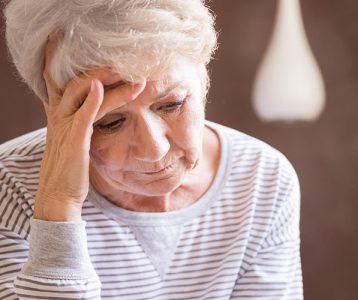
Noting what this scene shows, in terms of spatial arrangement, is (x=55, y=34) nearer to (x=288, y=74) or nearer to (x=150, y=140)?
(x=150, y=140)

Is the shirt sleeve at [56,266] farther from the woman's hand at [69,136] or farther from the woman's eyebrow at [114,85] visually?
the woman's eyebrow at [114,85]

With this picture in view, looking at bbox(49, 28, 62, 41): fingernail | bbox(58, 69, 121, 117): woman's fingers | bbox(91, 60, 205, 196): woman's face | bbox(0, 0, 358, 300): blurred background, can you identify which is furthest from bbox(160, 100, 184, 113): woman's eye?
bbox(0, 0, 358, 300): blurred background

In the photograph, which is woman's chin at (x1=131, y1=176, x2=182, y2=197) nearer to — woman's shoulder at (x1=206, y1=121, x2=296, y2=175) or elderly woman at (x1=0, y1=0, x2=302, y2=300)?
elderly woman at (x1=0, y1=0, x2=302, y2=300)

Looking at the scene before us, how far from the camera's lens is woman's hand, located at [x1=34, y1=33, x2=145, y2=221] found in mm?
1128

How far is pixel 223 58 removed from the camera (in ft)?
6.45

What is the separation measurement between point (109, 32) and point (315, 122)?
1.05 m

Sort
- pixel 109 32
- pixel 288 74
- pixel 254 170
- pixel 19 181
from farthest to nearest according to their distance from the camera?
pixel 288 74
pixel 254 170
pixel 19 181
pixel 109 32

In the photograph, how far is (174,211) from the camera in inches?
54.4

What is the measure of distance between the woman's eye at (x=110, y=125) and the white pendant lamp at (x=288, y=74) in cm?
85

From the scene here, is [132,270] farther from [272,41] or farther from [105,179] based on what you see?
[272,41]

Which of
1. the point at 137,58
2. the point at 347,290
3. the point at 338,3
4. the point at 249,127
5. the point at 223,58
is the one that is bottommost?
the point at 347,290

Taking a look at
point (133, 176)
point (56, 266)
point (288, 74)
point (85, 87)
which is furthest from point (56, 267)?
point (288, 74)

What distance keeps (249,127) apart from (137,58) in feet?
3.13

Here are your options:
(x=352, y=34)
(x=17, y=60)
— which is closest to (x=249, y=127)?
(x=352, y=34)
